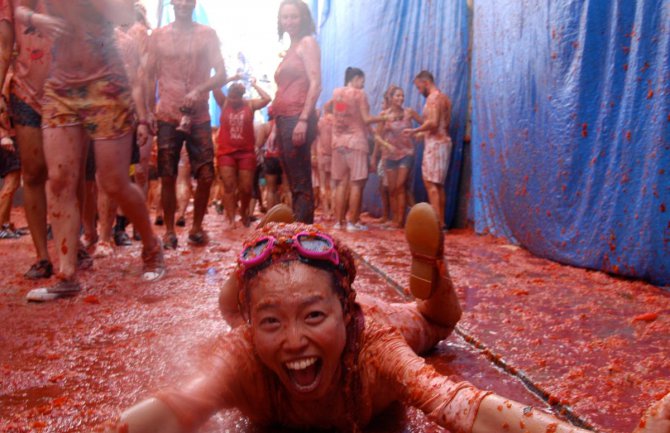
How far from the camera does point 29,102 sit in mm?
3654

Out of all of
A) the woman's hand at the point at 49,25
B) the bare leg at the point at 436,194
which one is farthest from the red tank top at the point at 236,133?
the woman's hand at the point at 49,25

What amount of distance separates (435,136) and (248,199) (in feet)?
8.15

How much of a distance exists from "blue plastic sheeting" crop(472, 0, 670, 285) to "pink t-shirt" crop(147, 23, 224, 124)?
2.78m

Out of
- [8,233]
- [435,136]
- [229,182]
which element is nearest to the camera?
[8,233]

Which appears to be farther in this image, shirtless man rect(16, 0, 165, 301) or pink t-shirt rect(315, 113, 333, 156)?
pink t-shirt rect(315, 113, 333, 156)

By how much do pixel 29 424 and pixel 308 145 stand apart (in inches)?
147

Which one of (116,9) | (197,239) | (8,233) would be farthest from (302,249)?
(8,233)

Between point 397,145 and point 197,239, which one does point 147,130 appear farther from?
point 397,145

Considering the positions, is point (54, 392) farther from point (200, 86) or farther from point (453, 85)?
point (453, 85)

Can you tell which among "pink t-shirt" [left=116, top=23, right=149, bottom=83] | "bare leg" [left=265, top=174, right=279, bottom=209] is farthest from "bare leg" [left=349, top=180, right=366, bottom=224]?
"pink t-shirt" [left=116, top=23, right=149, bottom=83]

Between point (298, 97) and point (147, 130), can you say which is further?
point (298, 97)

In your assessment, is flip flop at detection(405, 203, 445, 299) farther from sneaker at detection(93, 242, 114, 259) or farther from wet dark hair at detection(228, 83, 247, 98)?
wet dark hair at detection(228, 83, 247, 98)

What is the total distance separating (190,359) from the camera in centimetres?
225

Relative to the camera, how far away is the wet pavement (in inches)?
70.4
